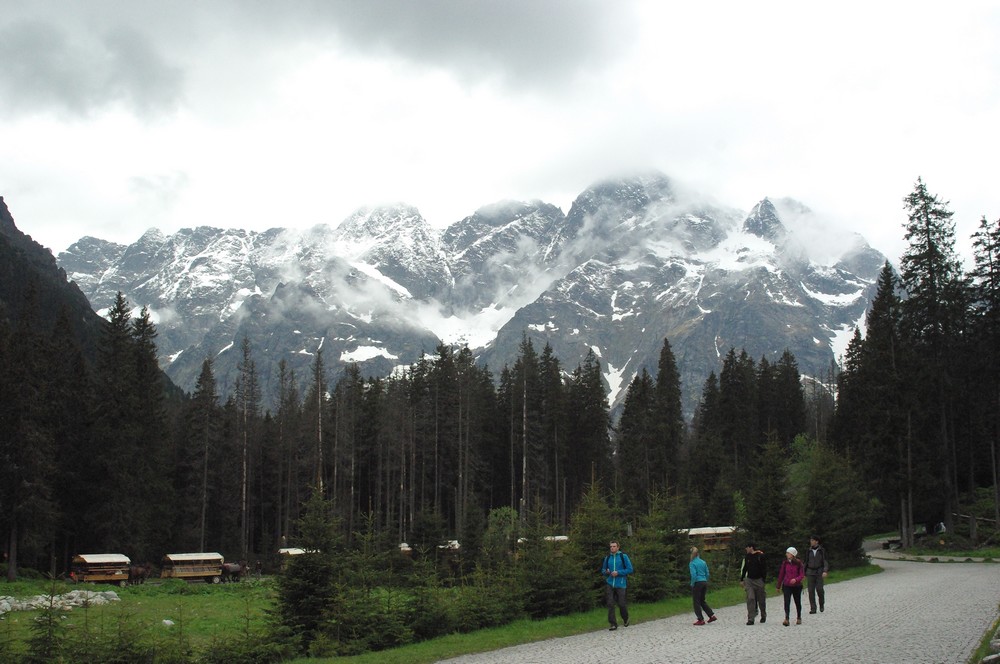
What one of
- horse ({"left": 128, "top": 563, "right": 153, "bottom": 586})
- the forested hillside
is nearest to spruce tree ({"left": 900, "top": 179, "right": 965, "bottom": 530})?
the forested hillside

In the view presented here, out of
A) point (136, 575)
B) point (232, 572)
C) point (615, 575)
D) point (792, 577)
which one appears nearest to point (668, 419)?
point (232, 572)

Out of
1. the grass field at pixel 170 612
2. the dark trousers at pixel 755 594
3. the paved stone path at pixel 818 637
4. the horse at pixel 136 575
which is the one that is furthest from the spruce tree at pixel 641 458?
the dark trousers at pixel 755 594

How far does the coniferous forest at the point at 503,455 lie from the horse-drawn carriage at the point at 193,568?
123 inches

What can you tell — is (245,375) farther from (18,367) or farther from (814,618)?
(814,618)

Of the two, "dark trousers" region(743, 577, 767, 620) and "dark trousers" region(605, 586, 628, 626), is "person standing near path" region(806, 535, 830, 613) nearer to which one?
"dark trousers" region(743, 577, 767, 620)

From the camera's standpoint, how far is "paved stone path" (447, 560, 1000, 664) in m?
15.1

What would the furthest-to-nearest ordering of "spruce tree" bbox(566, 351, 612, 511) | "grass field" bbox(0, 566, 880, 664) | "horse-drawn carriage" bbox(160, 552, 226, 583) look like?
"spruce tree" bbox(566, 351, 612, 511), "horse-drawn carriage" bbox(160, 552, 226, 583), "grass field" bbox(0, 566, 880, 664)

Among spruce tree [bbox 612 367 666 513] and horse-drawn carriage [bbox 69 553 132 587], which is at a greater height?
spruce tree [bbox 612 367 666 513]

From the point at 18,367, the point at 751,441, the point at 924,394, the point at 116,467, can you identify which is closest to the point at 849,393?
the point at 751,441

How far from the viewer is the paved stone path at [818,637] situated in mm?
15133

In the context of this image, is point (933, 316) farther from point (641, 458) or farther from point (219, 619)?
point (219, 619)

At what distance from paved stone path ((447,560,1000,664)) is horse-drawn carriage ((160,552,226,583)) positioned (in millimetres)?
36137

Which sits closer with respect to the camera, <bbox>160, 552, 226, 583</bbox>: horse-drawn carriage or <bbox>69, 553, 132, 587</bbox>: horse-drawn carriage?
<bbox>69, 553, 132, 587</bbox>: horse-drawn carriage

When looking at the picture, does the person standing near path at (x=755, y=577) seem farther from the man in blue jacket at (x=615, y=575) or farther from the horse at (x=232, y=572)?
the horse at (x=232, y=572)
